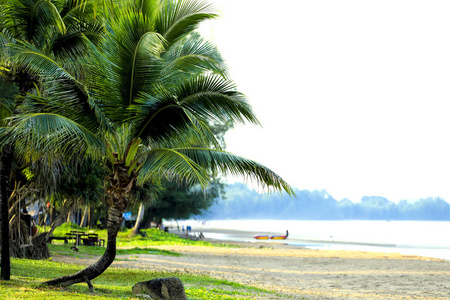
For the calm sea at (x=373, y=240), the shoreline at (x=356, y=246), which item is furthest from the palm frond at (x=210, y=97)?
the calm sea at (x=373, y=240)

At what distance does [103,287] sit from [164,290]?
1921 millimetres

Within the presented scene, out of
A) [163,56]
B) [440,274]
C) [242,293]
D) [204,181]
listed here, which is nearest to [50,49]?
[163,56]

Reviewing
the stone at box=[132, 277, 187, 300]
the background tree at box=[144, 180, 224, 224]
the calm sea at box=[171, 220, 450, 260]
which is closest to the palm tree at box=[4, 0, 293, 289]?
the stone at box=[132, 277, 187, 300]

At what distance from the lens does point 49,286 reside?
29.1ft

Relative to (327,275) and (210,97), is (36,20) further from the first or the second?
(327,275)

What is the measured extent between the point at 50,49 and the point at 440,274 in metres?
16.5

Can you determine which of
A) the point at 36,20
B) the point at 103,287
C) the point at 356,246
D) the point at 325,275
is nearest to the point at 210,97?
the point at 36,20

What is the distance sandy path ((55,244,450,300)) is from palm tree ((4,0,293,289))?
5.23 meters

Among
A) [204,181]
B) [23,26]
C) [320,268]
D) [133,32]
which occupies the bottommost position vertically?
[320,268]

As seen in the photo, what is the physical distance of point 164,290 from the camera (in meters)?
8.73

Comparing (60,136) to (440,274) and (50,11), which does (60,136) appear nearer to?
(50,11)

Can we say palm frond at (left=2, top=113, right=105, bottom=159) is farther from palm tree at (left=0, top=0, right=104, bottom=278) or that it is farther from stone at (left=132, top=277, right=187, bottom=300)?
stone at (left=132, top=277, right=187, bottom=300)

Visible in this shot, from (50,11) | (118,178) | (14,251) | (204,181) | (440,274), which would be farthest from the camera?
(440,274)

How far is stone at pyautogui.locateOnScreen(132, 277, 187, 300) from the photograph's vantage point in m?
8.69
